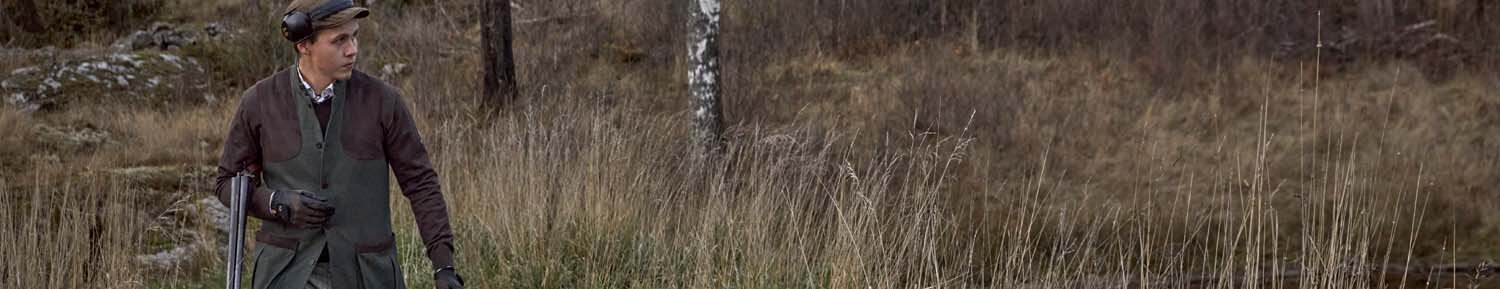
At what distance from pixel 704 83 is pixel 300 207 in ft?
20.7

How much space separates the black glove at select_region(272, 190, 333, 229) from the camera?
3182mm

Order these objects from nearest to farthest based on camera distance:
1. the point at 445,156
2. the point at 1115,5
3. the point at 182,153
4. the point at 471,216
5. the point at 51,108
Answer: the point at 471,216 < the point at 445,156 < the point at 182,153 < the point at 51,108 < the point at 1115,5

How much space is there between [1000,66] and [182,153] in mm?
6271

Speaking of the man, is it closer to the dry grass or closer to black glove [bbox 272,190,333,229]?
black glove [bbox 272,190,333,229]

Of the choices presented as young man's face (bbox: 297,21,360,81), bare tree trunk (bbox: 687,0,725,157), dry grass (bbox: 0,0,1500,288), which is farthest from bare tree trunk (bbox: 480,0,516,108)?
young man's face (bbox: 297,21,360,81)

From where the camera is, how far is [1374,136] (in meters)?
10.7

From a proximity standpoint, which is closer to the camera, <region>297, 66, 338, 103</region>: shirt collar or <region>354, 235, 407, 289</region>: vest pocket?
<region>297, 66, 338, 103</region>: shirt collar

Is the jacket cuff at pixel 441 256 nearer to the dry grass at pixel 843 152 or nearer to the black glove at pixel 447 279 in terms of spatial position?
the black glove at pixel 447 279

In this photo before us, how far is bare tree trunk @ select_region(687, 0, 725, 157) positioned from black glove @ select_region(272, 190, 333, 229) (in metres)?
6.07

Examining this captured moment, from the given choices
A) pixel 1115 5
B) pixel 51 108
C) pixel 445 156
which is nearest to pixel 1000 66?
pixel 1115 5

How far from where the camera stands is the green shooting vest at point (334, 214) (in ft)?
10.6

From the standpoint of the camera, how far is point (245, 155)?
3.30 meters

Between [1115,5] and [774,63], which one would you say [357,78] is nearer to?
[774,63]

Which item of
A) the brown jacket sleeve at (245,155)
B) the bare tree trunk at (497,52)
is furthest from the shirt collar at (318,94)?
the bare tree trunk at (497,52)
